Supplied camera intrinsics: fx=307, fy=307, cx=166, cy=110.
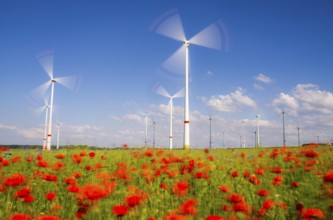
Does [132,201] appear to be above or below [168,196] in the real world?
above

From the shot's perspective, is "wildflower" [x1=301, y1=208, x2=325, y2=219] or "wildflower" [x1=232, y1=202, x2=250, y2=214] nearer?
"wildflower" [x1=301, y1=208, x2=325, y2=219]

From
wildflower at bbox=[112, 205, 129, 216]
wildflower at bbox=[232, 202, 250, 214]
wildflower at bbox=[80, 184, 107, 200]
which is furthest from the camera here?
wildflower at bbox=[232, 202, 250, 214]

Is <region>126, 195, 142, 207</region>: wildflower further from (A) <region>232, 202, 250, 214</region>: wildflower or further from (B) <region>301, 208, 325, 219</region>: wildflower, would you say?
(B) <region>301, 208, 325, 219</region>: wildflower

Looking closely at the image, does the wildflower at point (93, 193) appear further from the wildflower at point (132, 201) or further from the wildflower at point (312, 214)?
the wildflower at point (312, 214)

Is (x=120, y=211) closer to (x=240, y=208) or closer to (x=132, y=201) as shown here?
(x=132, y=201)

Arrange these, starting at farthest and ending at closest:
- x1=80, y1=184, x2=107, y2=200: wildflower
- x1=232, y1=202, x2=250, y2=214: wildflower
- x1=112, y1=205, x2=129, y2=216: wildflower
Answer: x1=232, y1=202, x2=250, y2=214: wildflower, x1=80, y1=184, x2=107, y2=200: wildflower, x1=112, y1=205, x2=129, y2=216: wildflower

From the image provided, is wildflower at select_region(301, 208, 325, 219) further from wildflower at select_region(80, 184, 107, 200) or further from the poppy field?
wildflower at select_region(80, 184, 107, 200)

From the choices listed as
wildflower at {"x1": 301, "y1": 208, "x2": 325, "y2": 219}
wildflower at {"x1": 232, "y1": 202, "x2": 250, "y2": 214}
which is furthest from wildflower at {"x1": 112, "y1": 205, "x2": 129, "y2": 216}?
wildflower at {"x1": 301, "y1": 208, "x2": 325, "y2": 219}

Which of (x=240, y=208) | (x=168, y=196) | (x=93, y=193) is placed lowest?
(x=168, y=196)

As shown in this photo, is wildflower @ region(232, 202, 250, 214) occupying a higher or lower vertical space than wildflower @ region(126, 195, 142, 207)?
lower

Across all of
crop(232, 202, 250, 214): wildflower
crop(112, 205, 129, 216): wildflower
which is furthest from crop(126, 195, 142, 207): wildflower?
crop(232, 202, 250, 214): wildflower

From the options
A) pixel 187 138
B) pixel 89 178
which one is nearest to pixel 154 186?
pixel 89 178

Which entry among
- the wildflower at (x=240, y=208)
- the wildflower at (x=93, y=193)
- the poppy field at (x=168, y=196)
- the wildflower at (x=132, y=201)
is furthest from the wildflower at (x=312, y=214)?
the wildflower at (x=93, y=193)

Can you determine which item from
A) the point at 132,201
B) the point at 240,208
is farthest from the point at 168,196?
the point at 132,201
